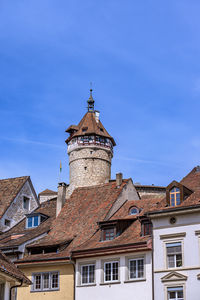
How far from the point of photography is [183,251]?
32938 millimetres

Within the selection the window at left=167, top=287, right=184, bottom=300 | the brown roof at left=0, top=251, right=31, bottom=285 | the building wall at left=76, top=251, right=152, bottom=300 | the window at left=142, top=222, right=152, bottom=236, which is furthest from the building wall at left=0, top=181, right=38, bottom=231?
Answer: the brown roof at left=0, top=251, right=31, bottom=285

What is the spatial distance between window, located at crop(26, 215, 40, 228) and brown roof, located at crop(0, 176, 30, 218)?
8.67ft

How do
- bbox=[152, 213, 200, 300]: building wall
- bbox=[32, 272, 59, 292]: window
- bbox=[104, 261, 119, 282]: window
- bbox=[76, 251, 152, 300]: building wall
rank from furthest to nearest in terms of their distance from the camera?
bbox=[32, 272, 59, 292]: window < bbox=[104, 261, 119, 282]: window < bbox=[76, 251, 152, 300]: building wall < bbox=[152, 213, 200, 300]: building wall

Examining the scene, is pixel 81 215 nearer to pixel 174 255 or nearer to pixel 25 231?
pixel 25 231

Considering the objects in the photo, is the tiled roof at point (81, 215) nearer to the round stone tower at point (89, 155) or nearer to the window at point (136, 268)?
the window at point (136, 268)

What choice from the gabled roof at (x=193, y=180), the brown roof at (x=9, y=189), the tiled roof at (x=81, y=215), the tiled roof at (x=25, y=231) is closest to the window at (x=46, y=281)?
the tiled roof at (x=81, y=215)

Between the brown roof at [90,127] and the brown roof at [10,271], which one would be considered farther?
the brown roof at [90,127]

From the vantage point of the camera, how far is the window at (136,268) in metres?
34.6

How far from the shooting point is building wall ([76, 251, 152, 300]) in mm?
33925

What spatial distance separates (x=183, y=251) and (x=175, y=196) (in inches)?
139

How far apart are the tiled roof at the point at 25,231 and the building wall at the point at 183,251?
11.0 metres

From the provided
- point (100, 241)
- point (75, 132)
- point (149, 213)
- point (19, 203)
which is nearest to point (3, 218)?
point (19, 203)

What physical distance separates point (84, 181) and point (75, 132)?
Answer: 25.8 feet

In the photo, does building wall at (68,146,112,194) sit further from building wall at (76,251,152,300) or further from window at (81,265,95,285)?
building wall at (76,251,152,300)
